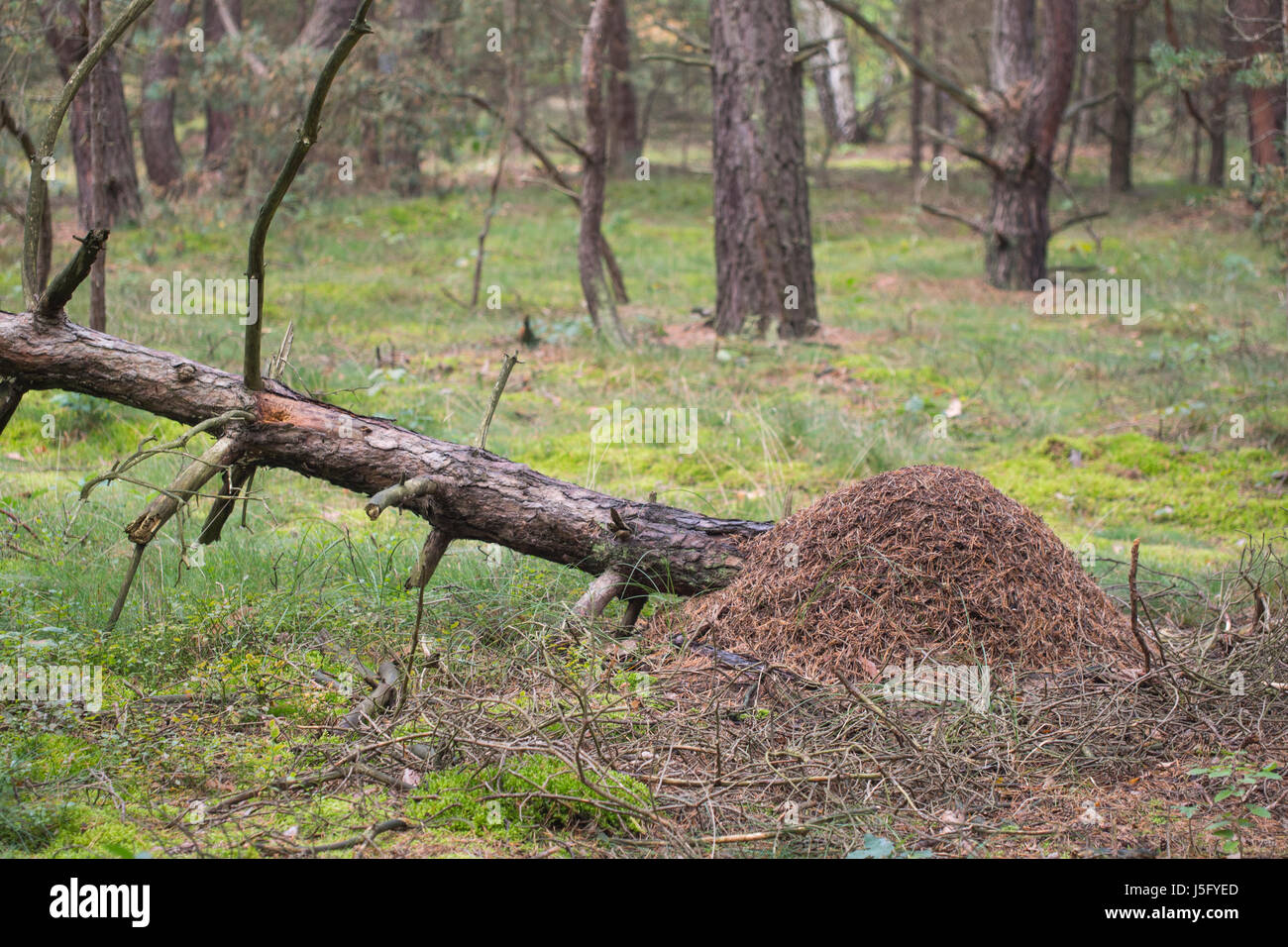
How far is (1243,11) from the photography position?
14180 mm

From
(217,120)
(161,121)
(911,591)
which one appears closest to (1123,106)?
(217,120)

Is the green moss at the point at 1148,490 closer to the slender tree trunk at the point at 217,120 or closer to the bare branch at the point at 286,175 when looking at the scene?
the bare branch at the point at 286,175

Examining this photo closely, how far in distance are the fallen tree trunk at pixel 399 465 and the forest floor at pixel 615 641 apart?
35 centimetres

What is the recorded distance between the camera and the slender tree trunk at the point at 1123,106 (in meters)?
19.0

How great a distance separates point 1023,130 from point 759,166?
15.2ft

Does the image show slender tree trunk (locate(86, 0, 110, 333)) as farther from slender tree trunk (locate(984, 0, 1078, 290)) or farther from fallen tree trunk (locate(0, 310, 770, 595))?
slender tree trunk (locate(984, 0, 1078, 290))

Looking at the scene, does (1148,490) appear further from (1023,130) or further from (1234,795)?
(1023,130)

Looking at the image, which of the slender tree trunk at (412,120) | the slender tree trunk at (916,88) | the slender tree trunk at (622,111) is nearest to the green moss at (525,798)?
the slender tree trunk at (412,120)

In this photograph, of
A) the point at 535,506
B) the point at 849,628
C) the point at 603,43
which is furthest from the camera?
the point at 603,43

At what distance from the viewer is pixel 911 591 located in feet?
13.7
